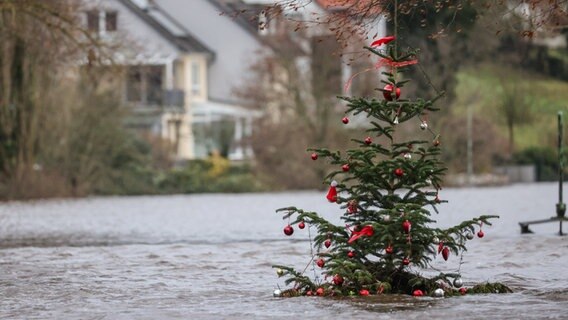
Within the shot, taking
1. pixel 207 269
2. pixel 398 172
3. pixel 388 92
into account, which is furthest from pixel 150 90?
pixel 398 172

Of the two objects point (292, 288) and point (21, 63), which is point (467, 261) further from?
point (21, 63)

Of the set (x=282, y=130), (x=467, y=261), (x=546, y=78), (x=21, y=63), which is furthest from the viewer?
(x=546, y=78)

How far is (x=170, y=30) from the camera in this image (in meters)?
84.4

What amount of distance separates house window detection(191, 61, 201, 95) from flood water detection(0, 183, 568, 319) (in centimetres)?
4788

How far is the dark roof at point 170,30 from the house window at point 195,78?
969mm

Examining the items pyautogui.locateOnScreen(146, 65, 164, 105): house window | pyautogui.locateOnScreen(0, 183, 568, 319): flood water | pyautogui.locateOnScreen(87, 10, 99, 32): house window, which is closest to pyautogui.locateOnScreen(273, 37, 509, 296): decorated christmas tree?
pyautogui.locateOnScreen(0, 183, 568, 319): flood water

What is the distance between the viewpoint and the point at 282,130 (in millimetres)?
57281

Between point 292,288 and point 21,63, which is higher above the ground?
point 21,63

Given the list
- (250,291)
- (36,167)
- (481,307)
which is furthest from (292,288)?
(36,167)

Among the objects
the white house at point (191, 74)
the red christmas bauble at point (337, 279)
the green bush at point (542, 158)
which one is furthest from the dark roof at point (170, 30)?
the red christmas bauble at point (337, 279)

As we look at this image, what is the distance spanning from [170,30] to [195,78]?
9.89ft

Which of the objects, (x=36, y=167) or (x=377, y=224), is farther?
(x=36, y=167)

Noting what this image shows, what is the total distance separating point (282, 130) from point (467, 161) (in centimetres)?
914

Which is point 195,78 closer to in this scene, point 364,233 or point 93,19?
point 93,19
